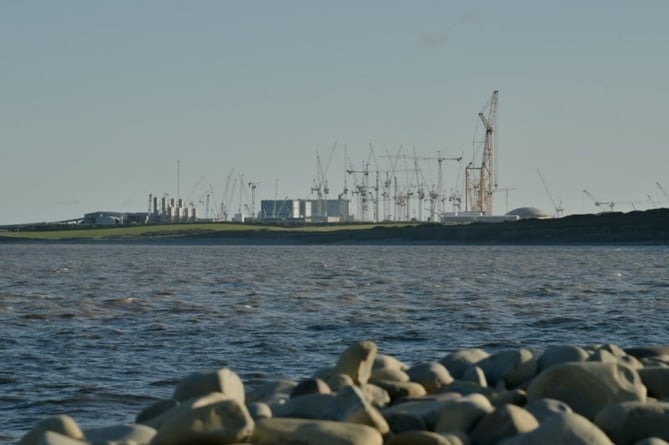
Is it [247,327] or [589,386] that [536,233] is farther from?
[589,386]

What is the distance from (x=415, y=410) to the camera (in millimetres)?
10656

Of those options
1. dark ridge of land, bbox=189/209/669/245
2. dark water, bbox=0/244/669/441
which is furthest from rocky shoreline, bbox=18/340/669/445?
dark ridge of land, bbox=189/209/669/245

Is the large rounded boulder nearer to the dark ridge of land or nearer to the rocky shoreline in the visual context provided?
the rocky shoreline

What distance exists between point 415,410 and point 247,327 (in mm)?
17935

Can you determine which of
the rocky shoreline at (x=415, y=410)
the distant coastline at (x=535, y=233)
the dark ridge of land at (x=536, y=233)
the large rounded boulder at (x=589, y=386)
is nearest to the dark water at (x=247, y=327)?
the rocky shoreline at (x=415, y=410)

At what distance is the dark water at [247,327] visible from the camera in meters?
19.3

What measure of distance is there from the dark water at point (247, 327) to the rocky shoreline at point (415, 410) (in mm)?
4760

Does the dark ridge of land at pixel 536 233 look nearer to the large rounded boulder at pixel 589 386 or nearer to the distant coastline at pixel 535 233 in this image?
the distant coastline at pixel 535 233

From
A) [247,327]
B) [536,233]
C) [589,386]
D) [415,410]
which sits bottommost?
[247,327]

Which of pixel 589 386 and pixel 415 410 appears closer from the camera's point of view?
pixel 415 410

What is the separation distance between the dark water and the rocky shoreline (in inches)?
187

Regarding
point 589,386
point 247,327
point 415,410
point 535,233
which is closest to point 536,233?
point 535,233

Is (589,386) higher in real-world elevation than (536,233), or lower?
lower

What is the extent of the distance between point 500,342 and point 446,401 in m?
14.4
